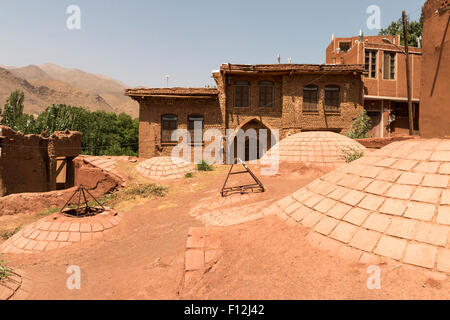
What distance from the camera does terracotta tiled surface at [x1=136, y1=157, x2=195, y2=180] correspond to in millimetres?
13170

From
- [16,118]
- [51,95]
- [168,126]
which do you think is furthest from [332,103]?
[51,95]

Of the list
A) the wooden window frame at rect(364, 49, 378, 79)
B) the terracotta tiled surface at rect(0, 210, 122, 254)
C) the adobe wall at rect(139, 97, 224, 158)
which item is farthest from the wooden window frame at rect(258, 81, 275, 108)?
the terracotta tiled surface at rect(0, 210, 122, 254)

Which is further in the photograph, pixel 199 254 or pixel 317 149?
pixel 317 149

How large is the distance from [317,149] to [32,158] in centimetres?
1472

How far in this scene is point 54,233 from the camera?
263 inches

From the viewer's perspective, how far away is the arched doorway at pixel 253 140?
19078mm

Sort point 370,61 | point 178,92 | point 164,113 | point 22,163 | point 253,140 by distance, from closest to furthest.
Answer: point 22,163 < point 178,92 < point 164,113 < point 370,61 < point 253,140

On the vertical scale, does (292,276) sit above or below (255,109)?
below

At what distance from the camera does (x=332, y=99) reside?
18.2 m

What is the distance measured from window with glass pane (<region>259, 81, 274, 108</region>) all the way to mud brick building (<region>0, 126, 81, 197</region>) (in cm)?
1269

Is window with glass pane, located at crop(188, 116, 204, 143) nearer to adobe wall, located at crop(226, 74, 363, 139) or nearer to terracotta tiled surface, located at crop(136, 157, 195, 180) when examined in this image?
adobe wall, located at crop(226, 74, 363, 139)

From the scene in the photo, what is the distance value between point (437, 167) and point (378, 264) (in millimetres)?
1827

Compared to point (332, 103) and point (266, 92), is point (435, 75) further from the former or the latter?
point (266, 92)
